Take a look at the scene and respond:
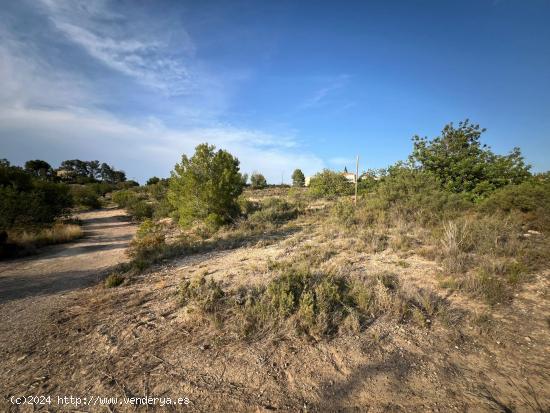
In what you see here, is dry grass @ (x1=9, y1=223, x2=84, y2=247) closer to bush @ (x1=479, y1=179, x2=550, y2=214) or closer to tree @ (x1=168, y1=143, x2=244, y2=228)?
tree @ (x1=168, y1=143, x2=244, y2=228)

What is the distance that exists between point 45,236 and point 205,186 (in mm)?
7999

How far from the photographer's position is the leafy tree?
1167 centimetres

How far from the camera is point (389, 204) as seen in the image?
1198cm

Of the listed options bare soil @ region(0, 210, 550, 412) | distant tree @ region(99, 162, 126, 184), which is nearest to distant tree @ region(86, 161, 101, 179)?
distant tree @ region(99, 162, 126, 184)

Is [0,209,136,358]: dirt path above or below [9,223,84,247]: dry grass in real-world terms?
below

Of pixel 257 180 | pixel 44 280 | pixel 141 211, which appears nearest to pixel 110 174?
pixel 257 180

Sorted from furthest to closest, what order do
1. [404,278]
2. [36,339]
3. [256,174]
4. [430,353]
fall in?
[256,174] → [404,278] → [36,339] → [430,353]

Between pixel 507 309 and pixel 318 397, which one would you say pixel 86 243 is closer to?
pixel 318 397

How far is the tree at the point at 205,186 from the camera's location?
11695 millimetres

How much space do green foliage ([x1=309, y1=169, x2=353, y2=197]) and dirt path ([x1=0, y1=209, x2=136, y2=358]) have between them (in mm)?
18719

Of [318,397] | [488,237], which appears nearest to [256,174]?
[488,237]

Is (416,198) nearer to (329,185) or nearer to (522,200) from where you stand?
(522,200)

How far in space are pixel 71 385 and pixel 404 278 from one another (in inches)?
240

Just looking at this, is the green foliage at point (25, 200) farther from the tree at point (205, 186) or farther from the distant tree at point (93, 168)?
the distant tree at point (93, 168)
